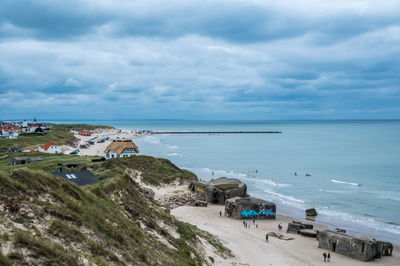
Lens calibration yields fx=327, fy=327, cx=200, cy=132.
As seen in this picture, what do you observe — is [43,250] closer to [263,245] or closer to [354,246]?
[263,245]

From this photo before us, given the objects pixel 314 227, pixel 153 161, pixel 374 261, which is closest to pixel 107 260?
pixel 374 261

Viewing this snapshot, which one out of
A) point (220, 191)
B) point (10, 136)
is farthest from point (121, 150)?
point (10, 136)

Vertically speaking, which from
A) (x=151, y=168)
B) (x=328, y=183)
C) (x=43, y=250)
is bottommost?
(x=328, y=183)

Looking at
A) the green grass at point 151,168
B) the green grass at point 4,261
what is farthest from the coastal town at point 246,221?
the green grass at point 4,261

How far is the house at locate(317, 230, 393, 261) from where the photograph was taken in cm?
3058

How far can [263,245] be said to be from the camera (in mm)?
32625

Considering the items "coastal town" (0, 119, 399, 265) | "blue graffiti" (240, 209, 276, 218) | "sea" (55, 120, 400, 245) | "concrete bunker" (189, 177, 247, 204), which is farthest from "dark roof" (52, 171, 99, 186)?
"sea" (55, 120, 400, 245)

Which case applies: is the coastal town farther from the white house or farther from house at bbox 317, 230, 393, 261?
the white house

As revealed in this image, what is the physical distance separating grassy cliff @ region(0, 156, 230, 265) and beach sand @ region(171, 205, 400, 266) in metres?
5.69

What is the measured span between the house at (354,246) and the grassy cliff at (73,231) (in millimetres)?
15688

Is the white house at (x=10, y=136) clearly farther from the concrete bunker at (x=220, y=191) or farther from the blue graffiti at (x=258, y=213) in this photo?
the blue graffiti at (x=258, y=213)

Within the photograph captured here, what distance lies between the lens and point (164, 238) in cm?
2161

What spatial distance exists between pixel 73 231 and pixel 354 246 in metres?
27.1

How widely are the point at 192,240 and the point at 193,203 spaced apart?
26812 millimetres
